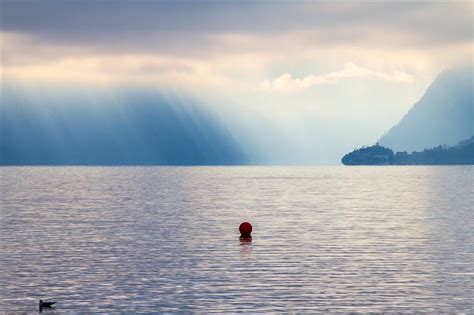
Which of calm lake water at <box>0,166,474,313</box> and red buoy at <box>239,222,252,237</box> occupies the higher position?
red buoy at <box>239,222,252,237</box>

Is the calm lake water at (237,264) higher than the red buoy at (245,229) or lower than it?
lower

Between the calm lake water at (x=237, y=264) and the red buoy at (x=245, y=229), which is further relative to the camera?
the red buoy at (x=245, y=229)

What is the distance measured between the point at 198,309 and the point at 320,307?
6.27 m

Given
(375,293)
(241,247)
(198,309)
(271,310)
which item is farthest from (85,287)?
(241,247)

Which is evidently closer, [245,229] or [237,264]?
[237,264]

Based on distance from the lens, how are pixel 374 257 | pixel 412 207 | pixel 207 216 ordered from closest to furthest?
1. pixel 374 257
2. pixel 207 216
3. pixel 412 207

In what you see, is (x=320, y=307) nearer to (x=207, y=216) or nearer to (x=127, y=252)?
(x=127, y=252)

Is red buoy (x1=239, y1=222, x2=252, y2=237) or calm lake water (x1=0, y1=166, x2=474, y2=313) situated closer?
calm lake water (x1=0, y1=166, x2=474, y2=313)

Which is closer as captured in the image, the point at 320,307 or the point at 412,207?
the point at 320,307

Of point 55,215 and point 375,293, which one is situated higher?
point 55,215

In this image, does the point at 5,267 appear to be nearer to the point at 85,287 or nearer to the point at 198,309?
the point at 85,287

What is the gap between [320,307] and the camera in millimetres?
42219

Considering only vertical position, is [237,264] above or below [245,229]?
below

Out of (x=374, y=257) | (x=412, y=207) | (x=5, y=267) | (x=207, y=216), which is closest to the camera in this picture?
(x=5, y=267)
